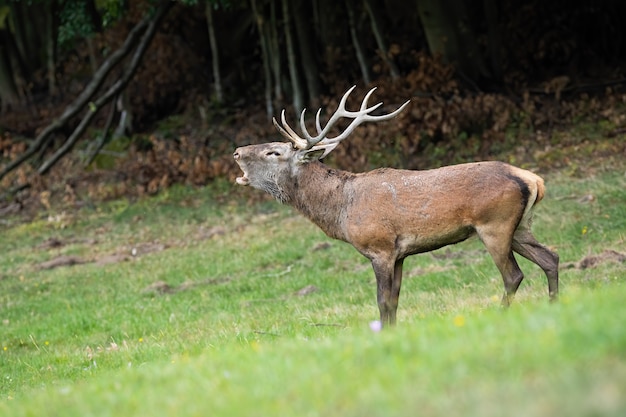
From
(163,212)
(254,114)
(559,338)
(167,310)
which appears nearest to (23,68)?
(254,114)

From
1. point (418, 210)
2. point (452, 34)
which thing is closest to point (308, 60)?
point (452, 34)

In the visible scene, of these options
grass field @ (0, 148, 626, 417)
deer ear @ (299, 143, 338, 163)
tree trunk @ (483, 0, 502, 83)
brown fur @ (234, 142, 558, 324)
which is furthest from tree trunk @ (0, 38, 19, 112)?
brown fur @ (234, 142, 558, 324)

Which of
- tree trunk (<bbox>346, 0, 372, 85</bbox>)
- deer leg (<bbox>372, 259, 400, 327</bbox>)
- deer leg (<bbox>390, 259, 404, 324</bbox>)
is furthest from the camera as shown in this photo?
tree trunk (<bbox>346, 0, 372, 85</bbox>)

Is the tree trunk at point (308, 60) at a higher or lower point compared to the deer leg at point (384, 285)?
higher

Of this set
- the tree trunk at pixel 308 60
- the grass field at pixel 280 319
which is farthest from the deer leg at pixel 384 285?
the tree trunk at pixel 308 60

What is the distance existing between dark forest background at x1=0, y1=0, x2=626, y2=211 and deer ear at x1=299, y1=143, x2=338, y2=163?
9.42 metres

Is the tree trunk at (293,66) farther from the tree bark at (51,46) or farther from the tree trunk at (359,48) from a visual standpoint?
the tree bark at (51,46)

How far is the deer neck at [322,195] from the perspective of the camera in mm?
10031

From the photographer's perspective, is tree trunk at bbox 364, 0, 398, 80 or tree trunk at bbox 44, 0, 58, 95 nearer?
tree trunk at bbox 364, 0, 398, 80

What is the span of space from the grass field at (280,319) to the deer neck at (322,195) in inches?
41.5

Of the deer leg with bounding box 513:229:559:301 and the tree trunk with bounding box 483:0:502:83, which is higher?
the tree trunk with bounding box 483:0:502:83

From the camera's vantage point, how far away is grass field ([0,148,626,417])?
4.64m

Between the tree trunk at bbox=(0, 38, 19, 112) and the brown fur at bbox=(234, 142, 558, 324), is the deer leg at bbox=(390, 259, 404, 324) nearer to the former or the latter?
the brown fur at bbox=(234, 142, 558, 324)

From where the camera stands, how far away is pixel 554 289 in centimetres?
939
